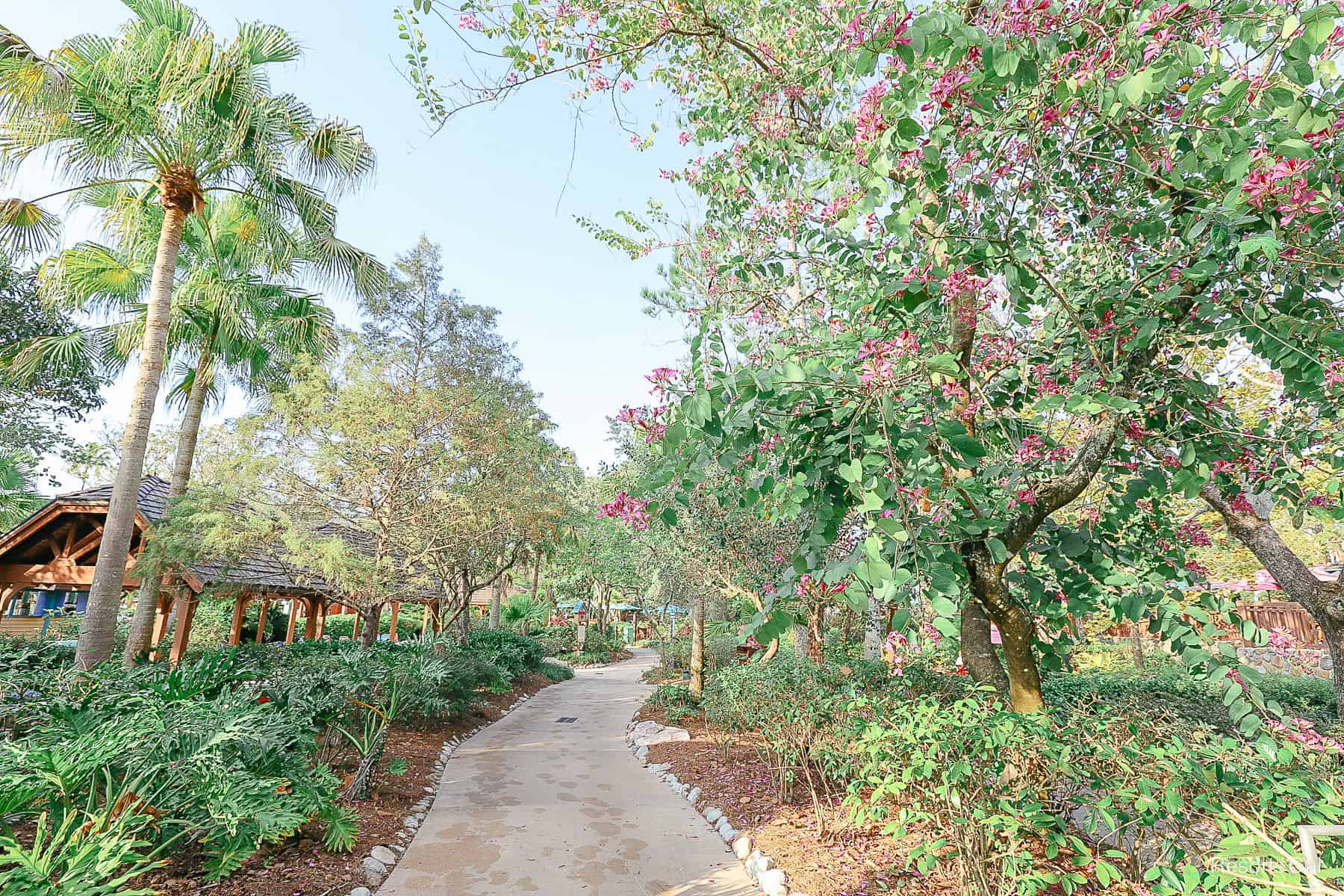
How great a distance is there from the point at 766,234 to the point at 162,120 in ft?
26.5

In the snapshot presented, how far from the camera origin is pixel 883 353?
10.1ft

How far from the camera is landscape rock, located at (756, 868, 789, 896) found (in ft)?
13.5

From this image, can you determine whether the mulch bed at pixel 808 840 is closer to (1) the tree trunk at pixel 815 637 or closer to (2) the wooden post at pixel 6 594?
(1) the tree trunk at pixel 815 637

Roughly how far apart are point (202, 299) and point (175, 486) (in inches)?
125

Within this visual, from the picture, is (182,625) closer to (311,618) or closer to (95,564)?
(95,564)

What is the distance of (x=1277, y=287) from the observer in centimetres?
336

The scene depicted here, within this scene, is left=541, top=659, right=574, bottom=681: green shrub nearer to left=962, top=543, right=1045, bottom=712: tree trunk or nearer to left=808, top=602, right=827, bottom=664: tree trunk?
left=808, top=602, right=827, bottom=664: tree trunk

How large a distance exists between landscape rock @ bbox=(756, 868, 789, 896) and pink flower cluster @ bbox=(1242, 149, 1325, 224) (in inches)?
177

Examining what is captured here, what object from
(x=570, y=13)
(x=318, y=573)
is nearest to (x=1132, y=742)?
(x=570, y=13)

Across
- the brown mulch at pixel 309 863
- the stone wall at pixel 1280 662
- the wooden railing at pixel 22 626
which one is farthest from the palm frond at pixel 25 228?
the stone wall at pixel 1280 662

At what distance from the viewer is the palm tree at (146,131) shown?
7.44m

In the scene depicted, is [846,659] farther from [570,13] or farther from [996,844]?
[570,13]

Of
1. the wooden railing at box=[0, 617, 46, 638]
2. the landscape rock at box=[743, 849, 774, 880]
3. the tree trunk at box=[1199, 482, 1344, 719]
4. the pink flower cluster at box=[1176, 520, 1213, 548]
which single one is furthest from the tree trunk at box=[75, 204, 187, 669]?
the wooden railing at box=[0, 617, 46, 638]

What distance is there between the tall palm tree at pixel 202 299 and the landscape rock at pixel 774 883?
975 cm
